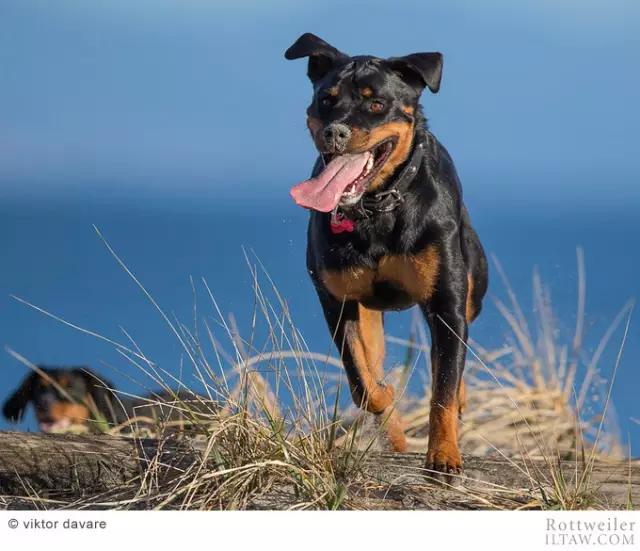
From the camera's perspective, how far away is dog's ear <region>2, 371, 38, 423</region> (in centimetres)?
736

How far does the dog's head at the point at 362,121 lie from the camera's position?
4871 millimetres

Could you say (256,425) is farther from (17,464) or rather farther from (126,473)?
(17,464)

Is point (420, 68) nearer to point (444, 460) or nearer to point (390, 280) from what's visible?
point (390, 280)

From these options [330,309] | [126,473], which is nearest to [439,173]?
[330,309]

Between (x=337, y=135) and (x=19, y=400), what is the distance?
3.57 meters

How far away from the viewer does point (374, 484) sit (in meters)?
4.33

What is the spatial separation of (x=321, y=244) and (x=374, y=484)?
129cm

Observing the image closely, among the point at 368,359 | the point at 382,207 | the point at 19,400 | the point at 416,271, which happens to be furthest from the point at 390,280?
the point at 19,400

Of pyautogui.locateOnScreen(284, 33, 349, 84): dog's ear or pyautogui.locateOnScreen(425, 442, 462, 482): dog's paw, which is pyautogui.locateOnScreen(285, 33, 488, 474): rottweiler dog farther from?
pyautogui.locateOnScreen(425, 442, 462, 482): dog's paw

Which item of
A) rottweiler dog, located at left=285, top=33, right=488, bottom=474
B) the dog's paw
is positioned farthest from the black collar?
the dog's paw

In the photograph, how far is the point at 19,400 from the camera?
7.46 meters

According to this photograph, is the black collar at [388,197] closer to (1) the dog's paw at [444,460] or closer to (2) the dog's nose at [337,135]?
(2) the dog's nose at [337,135]

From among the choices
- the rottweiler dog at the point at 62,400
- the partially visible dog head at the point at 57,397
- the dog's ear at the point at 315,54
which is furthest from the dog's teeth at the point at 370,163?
the partially visible dog head at the point at 57,397

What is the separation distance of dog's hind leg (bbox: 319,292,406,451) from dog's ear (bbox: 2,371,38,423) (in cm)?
273
